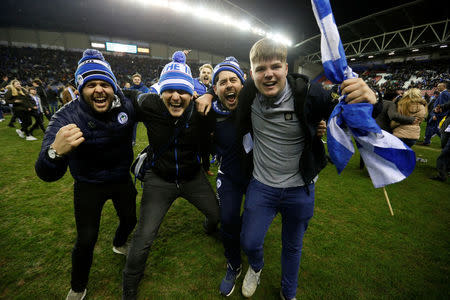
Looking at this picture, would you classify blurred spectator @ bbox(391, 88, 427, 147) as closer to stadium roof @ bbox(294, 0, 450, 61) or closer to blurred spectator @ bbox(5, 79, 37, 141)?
blurred spectator @ bbox(5, 79, 37, 141)

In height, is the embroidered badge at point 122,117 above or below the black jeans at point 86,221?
above

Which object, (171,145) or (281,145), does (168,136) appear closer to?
(171,145)

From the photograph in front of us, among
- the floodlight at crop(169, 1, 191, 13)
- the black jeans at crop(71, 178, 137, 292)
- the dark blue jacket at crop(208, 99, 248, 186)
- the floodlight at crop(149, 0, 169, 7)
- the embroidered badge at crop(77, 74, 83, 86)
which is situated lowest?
the black jeans at crop(71, 178, 137, 292)

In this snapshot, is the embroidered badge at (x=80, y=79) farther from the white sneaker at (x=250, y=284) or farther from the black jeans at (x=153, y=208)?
the white sneaker at (x=250, y=284)

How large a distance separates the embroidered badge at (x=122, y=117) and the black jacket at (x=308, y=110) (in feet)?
3.60

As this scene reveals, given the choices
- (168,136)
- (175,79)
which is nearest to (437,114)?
(175,79)

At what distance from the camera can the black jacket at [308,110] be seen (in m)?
1.48

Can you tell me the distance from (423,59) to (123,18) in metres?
40.8

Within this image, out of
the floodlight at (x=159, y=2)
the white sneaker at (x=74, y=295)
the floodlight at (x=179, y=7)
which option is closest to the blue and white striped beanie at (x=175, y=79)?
the white sneaker at (x=74, y=295)

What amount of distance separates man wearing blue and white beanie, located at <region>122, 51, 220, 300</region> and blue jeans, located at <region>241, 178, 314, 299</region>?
0.57 metres

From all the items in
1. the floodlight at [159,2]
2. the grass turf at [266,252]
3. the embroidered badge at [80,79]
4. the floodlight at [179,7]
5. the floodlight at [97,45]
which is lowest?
the grass turf at [266,252]

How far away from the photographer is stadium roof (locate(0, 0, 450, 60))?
1427 centimetres

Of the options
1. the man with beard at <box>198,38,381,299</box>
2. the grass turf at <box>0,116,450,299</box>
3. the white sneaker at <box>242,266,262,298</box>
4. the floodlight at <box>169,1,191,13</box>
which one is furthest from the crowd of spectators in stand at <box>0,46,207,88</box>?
the white sneaker at <box>242,266,262,298</box>

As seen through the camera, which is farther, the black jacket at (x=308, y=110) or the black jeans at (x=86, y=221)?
the black jeans at (x=86, y=221)
